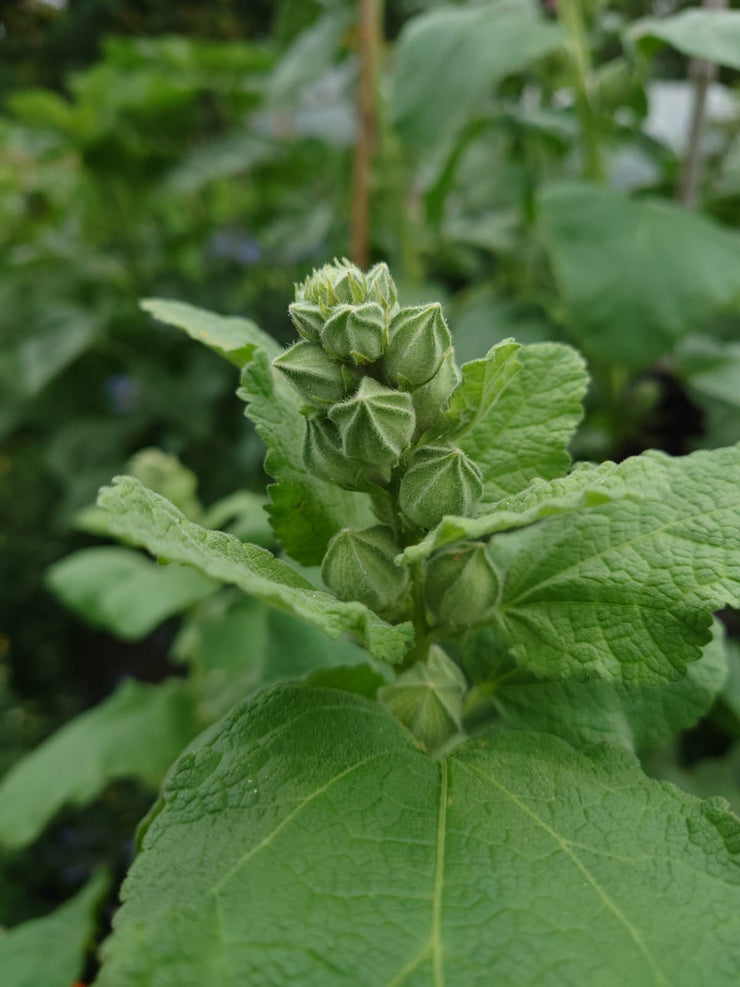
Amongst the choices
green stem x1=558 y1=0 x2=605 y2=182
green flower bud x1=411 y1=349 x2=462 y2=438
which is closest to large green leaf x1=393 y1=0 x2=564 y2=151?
green stem x1=558 y1=0 x2=605 y2=182

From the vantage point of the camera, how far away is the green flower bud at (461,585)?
0.56m

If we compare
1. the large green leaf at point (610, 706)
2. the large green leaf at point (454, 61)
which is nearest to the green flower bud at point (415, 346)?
the large green leaf at point (610, 706)

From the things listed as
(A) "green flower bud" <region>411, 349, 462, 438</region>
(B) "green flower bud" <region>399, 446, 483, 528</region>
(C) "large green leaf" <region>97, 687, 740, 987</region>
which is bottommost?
(C) "large green leaf" <region>97, 687, 740, 987</region>

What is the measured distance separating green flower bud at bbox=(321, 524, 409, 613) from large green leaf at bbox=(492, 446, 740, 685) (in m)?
0.09

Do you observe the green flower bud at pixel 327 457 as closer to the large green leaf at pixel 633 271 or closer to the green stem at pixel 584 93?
the large green leaf at pixel 633 271

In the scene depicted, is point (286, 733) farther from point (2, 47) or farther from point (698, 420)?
point (2, 47)

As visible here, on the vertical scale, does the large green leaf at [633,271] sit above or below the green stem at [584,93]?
below

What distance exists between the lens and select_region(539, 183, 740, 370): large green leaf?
1093 millimetres

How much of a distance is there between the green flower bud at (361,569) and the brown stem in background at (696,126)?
1.02 metres

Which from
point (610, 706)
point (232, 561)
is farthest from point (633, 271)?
point (232, 561)

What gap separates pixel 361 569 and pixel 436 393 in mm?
122

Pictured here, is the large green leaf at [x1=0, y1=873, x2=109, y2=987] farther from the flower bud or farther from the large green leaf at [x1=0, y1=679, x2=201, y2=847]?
the flower bud

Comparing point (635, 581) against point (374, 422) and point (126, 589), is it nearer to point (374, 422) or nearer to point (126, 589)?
point (374, 422)

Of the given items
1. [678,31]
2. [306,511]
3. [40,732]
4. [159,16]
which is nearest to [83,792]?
[306,511]
